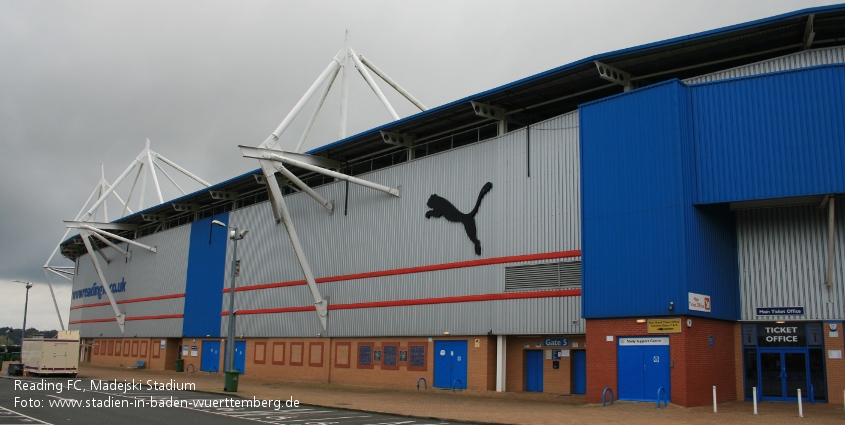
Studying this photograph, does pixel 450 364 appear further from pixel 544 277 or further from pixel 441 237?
pixel 544 277

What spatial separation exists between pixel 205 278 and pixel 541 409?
118ft

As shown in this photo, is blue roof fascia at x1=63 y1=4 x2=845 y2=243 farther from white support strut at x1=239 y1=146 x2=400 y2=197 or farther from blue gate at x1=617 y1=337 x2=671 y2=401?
blue gate at x1=617 y1=337 x2=671 y2=401

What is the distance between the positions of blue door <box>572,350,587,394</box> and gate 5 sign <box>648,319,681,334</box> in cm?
538

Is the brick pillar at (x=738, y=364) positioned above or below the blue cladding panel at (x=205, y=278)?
below

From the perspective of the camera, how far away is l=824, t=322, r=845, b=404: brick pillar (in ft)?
81.3

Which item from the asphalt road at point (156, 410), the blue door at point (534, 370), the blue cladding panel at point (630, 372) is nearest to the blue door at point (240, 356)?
the asphalt road at point (156, 410)

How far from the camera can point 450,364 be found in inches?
1364

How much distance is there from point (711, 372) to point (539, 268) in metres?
8.15

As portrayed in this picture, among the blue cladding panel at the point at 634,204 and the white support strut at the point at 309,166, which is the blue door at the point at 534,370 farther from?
the white support strut at the point at 309,166

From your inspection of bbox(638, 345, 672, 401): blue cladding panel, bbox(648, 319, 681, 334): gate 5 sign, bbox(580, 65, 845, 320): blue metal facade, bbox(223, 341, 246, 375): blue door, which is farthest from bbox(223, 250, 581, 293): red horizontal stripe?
bbox(223, 341, 246, 375): blue door

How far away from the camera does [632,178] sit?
88.0 ft

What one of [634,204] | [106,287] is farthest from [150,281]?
[634,204]

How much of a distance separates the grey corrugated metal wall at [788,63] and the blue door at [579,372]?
11887 millimetres

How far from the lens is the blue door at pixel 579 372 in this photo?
99.0 ft
